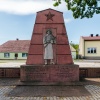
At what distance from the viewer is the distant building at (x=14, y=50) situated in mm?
64125

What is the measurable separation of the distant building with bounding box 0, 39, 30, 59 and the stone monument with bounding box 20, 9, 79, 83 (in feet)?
164

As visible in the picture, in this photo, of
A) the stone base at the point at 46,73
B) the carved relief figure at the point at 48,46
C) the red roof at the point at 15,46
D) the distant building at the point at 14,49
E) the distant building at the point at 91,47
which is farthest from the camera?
the red roof at the point at 15,46

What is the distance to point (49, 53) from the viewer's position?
43.0 ft

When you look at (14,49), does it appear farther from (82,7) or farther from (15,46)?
(82,7)

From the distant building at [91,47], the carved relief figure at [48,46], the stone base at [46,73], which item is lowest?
the stone base at [46,73]

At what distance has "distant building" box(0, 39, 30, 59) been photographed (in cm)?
6412

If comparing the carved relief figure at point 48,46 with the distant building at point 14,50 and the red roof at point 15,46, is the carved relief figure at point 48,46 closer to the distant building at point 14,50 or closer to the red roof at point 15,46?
the distant building at point 14,50

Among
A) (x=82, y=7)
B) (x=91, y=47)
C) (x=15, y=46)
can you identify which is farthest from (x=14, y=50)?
(x=82, y=7)

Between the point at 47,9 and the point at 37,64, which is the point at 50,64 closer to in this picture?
the point at 37,64

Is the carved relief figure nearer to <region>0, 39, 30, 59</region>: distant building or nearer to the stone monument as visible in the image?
the stone monument

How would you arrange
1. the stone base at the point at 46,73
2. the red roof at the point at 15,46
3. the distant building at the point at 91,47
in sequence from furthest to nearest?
the red roof at the point at 15,46
the distant building at the point at 91,47
the stone base at the point at 46,73

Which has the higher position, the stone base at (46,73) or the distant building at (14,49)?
the distant building at (14,49)

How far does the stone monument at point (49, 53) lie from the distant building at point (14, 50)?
50.1 m

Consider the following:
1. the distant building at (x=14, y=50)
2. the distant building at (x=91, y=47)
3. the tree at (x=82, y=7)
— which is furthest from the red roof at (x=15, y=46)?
the tree at (x=82, y=7)
